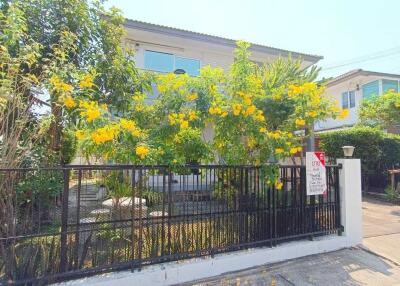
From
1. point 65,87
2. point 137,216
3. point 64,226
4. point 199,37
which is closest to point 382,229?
point 137,216

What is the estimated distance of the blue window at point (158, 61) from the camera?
12164 mm

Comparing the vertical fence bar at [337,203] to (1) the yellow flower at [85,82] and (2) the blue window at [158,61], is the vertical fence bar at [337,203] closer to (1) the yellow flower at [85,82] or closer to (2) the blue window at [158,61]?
(1) the yellow flower at [85,82]

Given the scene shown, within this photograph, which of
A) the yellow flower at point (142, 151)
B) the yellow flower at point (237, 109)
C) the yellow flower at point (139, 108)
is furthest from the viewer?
the yellow flower at point (139, 108)

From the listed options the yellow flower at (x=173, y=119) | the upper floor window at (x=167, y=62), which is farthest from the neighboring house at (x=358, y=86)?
the yellow flower at (x=173, y=119)

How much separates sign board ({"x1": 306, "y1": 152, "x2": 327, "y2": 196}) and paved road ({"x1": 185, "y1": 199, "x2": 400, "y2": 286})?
1.23 metres

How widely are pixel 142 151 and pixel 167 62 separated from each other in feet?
30.3

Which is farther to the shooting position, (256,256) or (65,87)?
(256,256)

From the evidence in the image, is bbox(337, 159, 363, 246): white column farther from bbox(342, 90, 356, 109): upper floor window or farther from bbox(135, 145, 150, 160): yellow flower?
bbox(342, 90, 356, 109): upper floor window

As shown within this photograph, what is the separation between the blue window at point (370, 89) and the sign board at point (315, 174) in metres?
16.3

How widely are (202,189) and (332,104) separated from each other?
279cm

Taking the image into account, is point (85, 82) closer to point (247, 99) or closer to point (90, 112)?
point (90, 112)

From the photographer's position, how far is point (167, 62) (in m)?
12.5

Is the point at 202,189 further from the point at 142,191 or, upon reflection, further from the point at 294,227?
the point at 294,227

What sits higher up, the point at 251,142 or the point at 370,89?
the point at 370,89
